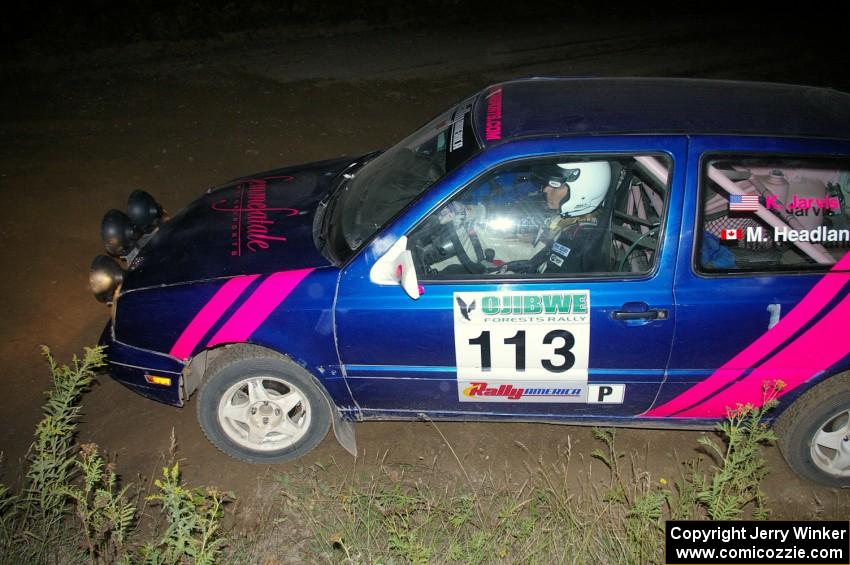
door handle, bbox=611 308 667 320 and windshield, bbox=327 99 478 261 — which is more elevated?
windshield, bbox=327 99 478 261

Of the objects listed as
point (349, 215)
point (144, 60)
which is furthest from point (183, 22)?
point (349, 215)

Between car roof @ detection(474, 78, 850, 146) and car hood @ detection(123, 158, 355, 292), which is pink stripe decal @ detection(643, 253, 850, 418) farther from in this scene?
car hood @ detection(123, 158, 355, 292)

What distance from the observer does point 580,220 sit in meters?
3.63

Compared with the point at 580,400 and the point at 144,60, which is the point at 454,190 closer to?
the point at 580,400

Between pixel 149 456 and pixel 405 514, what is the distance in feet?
5.16

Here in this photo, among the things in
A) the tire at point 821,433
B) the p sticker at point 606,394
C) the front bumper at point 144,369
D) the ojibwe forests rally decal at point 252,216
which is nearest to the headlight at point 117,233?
the ojibwe forests rally decal at point 252,216

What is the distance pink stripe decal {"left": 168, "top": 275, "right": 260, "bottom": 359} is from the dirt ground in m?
0.82

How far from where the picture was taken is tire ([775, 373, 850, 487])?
11.6 feet

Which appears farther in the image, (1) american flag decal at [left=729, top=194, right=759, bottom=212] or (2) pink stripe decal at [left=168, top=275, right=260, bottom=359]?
(2) pink stripe decal at [left=168, top=275, right=260, bottom=359]

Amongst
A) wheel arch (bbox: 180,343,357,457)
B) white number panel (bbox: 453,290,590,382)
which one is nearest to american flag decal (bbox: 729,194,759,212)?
white number panel (bbox: 453,290,590,382)

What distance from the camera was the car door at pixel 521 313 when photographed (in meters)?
3.35

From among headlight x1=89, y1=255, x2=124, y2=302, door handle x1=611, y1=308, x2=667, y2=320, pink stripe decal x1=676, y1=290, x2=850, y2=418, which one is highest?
headlight x1=89, y1=255, x2=124, y2=302

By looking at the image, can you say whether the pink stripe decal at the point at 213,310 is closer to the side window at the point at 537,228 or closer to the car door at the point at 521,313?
the car door at the point at 521,313

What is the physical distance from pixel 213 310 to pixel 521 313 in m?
1.51
